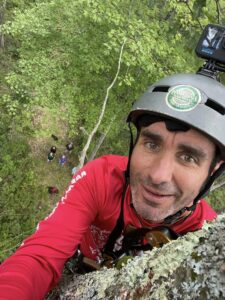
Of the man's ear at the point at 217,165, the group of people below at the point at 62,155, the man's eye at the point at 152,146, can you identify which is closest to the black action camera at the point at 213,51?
the man's ear at the point at 217,165

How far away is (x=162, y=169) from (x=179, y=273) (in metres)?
1.21

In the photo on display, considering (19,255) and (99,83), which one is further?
(99,83)

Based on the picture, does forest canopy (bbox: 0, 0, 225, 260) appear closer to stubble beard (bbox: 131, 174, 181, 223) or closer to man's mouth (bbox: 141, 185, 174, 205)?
stubble beard (bbox: 131, 174, 181, 223)

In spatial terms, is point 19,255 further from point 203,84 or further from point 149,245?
point 203,84

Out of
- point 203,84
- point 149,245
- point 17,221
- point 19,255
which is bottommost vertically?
point 17,221

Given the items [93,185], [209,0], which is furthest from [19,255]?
[209,0]

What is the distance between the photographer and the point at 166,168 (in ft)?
7.89

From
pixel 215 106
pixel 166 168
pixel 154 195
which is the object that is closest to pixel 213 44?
pixel 215 106

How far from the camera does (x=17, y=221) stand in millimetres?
13750

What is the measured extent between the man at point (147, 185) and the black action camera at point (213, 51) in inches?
6.6

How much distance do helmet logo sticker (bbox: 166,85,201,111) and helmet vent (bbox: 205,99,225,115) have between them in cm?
12

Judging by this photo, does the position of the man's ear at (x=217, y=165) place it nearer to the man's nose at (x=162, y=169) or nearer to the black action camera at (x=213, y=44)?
the man's nose at (x=162, y=169)

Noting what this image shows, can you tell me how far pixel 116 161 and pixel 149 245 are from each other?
38.3 inches

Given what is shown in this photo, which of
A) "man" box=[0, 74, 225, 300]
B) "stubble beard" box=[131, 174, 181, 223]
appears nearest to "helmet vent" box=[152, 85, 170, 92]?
"man" box=[0, 74, 225, 300]
